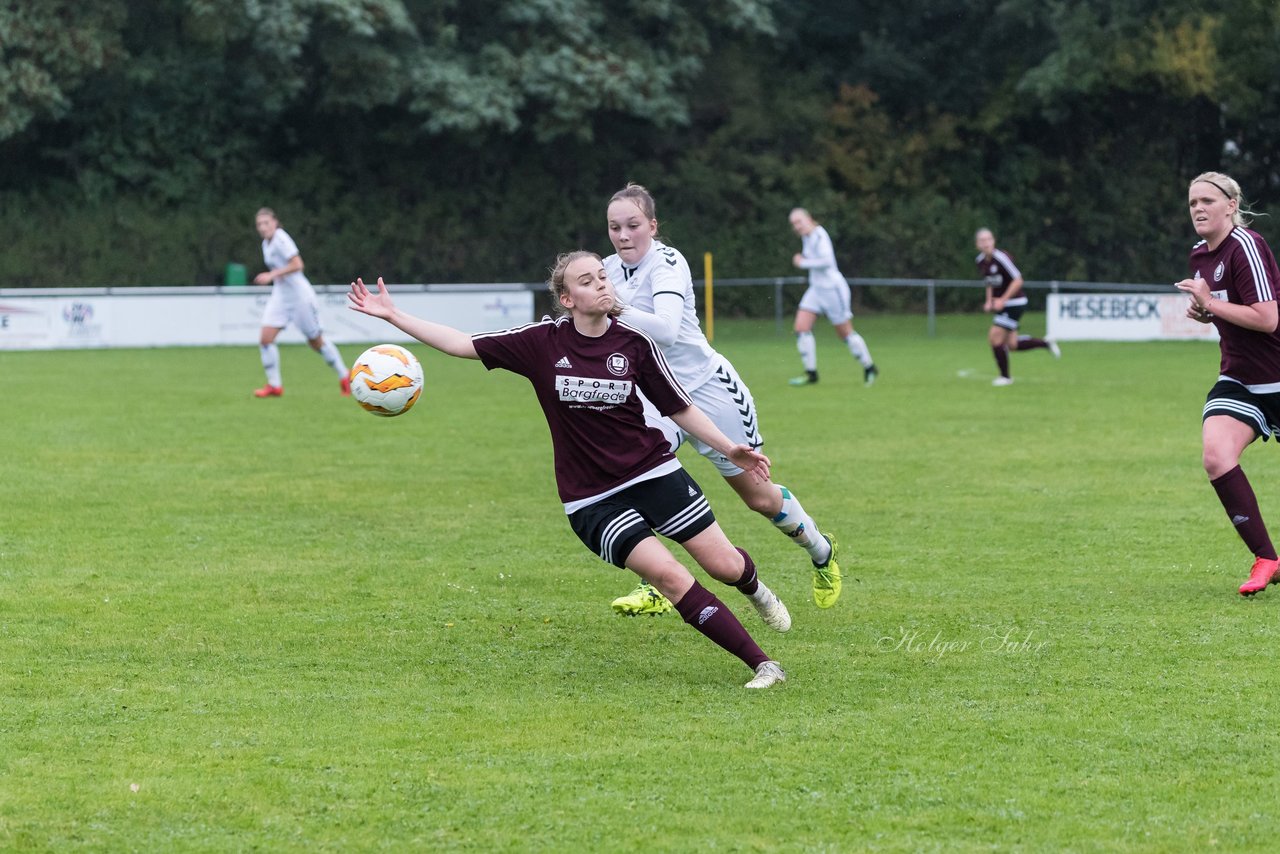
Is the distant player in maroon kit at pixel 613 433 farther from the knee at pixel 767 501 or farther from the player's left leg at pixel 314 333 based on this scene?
→ the player's left leg at pixel 314 333

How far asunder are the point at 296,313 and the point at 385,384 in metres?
12.3

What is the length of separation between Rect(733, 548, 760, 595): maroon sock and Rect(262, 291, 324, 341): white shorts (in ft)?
41.2

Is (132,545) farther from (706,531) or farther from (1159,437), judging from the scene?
(1159,437)

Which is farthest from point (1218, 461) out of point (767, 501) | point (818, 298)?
point (818, 298)

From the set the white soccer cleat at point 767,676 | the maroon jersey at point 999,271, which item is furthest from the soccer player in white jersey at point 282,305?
the white soccer cleat at point 767,676

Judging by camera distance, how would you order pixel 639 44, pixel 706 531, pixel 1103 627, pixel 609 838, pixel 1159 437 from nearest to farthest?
pixel 609 838 < pixel 706 531 < pixel 1103 627 < pixel 1159 437 < pixel 639 44

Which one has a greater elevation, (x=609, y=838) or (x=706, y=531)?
(x=706, y=531)

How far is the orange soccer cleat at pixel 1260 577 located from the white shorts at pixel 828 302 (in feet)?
41.7

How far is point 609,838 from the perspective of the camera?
4.20 metres

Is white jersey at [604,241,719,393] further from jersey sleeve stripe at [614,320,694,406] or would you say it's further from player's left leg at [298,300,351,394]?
player's left leg at [298,300,351,394]

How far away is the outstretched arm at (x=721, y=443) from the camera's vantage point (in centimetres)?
587

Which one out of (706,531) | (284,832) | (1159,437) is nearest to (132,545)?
(706,531)

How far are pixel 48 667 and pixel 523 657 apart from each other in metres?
1.76

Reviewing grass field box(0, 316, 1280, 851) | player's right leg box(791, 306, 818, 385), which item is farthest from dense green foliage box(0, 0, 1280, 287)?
grass field box(0, 316, 1280, 851)
